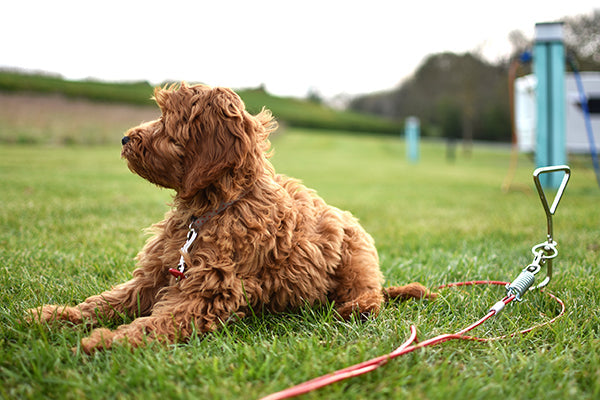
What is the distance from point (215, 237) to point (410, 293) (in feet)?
4.54

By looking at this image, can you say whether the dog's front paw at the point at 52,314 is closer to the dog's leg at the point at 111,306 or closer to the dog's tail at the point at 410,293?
the dog's leg at the point at 111,306

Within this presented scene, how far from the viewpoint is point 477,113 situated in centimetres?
4097

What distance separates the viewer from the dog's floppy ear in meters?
2.56

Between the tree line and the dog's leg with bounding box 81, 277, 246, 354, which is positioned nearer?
the dog's leg with bounding box 81, 277, 246, 354

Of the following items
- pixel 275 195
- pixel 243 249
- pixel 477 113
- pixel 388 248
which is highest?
pixel 477 113

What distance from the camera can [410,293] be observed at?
303cm

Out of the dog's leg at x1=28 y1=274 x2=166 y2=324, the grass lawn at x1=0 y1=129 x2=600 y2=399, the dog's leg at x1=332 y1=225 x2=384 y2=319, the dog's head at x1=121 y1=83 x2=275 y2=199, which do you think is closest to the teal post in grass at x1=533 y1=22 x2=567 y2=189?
the grass lawn at x1=0 y1=129 x2=600 y2=399

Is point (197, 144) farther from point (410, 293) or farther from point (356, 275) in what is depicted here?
point (410, 293)

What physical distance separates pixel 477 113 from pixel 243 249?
42.6 meters

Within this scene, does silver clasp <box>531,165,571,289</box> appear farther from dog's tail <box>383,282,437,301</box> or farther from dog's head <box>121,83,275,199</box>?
dog's head <box>121,83,275,199</box>

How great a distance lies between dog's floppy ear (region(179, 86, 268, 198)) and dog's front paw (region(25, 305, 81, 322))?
905 mm

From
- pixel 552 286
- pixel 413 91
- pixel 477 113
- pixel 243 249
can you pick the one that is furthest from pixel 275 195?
pixel 413 91

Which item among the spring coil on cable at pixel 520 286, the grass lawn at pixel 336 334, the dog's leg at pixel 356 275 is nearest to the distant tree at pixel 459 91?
the grass lawn at pixel 336 334

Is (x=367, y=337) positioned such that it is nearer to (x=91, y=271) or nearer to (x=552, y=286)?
(x=552, y=286)
